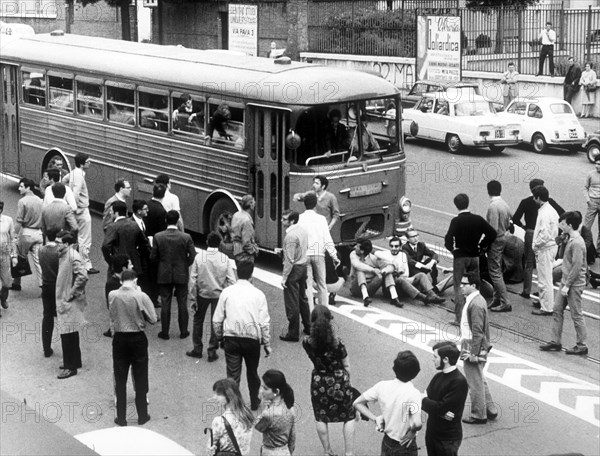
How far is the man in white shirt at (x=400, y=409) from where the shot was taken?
30.1ft

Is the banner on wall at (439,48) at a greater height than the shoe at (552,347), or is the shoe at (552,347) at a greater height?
the banner on wall at (439,48)

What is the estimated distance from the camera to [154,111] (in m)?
18.7

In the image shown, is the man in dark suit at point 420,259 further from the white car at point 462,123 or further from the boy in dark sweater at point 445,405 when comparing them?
the white car at point 462,123

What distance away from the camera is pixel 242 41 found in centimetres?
4050

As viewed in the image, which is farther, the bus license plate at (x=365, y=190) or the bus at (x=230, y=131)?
the bus license plate at (x=365, y=190)

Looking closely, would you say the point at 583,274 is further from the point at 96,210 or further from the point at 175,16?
the point at 175,16

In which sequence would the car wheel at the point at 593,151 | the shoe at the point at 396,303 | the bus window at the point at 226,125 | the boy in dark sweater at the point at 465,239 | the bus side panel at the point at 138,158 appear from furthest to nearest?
the car wheel at the point at 593,151 < the bus side panel at the point at 138,158 < the bus window at the point at 226,125 < the shoe at the point at 396,303 < the boy in dark sweater at the point at 465,239

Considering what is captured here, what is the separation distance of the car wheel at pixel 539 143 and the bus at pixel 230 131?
11358mm

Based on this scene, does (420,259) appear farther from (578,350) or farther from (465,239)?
(578,350)

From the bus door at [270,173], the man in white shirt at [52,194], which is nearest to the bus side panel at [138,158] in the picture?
the bus door at [270,173]

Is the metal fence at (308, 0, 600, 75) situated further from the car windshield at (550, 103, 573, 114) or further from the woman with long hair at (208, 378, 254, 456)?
the woman with long hair at (208, 378, 254, 456)

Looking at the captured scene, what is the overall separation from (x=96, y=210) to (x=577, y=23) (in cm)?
1732

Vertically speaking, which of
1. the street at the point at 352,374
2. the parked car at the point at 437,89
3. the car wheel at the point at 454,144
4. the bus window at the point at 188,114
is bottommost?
the street at the point at 352,374

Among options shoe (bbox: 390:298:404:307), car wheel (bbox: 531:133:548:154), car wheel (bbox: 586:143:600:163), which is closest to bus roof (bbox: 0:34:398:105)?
shoe (bbox: 390:298:404:307)
